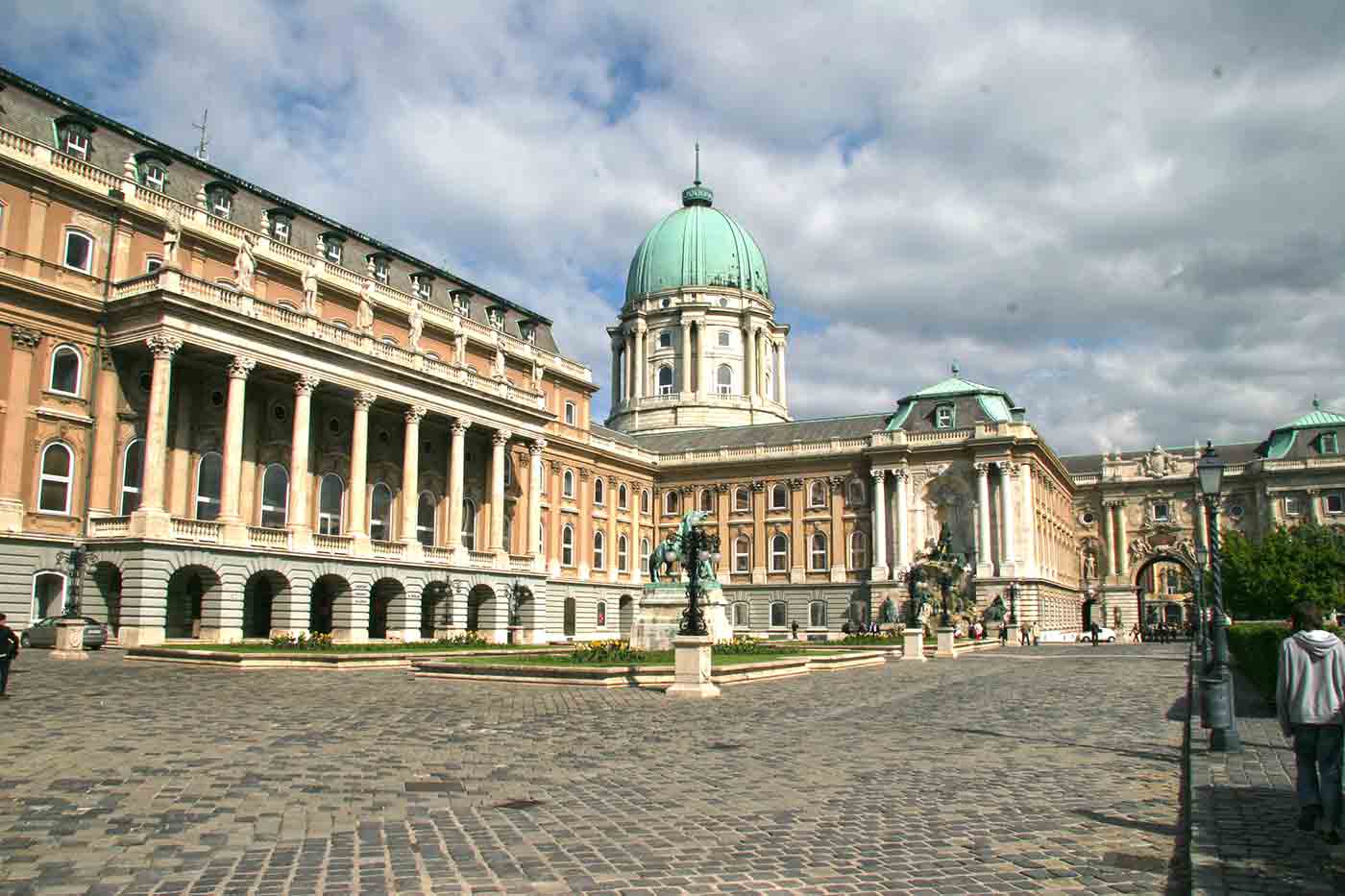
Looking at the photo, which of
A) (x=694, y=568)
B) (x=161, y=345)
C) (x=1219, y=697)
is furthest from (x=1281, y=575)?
(x=161, y=345)

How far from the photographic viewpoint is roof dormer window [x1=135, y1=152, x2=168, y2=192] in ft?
148

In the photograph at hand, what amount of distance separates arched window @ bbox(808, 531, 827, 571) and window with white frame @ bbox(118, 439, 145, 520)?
5060 centimetres

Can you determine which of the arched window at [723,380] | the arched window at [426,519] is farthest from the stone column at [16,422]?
the arched window at [723,380]

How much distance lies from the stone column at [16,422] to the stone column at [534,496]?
90.9 feet

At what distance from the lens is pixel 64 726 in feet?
51.6

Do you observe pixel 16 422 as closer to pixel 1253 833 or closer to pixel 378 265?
pixel 378 265

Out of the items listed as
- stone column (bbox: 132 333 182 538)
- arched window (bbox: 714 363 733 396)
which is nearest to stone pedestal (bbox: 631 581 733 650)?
stone column (bbox: 132 333 182 538)

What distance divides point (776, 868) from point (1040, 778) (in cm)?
561

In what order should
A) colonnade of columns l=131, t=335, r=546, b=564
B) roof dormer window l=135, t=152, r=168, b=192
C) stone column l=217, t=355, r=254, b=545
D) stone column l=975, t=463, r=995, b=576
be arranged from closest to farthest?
colonnade of columns l=131, t=335, r=546, b=564 → stone column l=217, t=355, r=254, b=545 → roof dormer window l=135, t=152, r=168, b=192 → stone column l=975, t=463, r=995, b=576

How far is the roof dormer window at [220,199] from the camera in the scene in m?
48.0

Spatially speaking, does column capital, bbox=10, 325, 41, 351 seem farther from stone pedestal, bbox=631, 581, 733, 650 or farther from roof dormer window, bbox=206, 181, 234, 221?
stone pedestal, bbox=631, 581, 733, 650

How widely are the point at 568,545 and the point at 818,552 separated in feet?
65.0

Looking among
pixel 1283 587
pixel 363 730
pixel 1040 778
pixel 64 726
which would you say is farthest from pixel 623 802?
pixel 1283 587

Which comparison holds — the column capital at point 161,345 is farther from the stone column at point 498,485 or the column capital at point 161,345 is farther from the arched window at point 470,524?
the arched window at point 470,524
